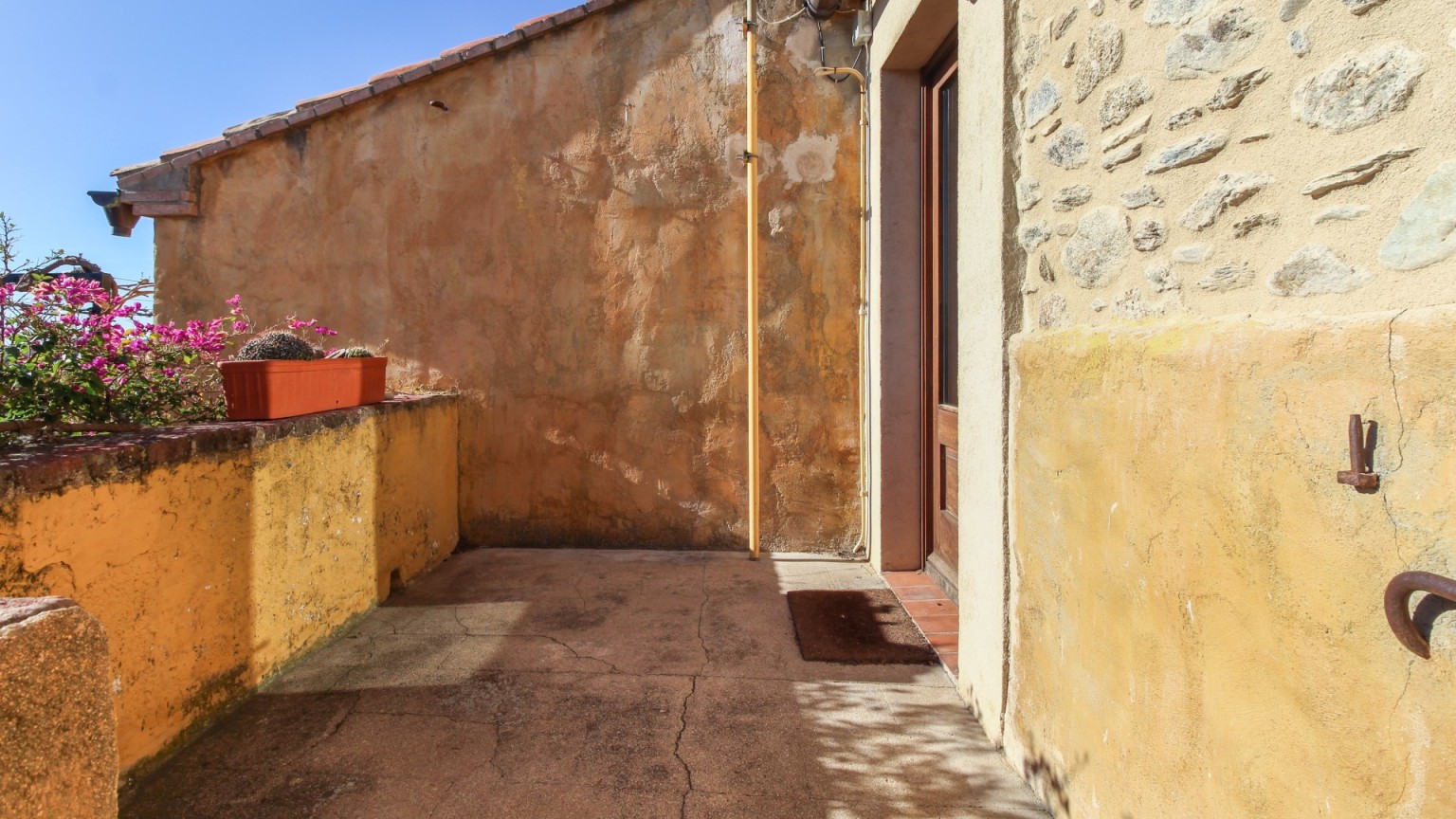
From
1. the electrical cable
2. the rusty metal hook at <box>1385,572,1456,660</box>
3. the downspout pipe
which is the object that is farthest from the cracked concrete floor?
the electrical cable

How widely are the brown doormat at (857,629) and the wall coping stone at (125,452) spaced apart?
2350 millimetres

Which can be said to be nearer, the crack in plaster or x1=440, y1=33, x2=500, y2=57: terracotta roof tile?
the crack in plaster

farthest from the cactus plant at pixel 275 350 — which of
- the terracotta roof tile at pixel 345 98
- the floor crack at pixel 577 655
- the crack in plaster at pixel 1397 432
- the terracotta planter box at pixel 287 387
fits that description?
the crack in plaster at pixel 1397 432

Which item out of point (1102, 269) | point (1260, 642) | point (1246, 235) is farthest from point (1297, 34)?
point (1260, 642)

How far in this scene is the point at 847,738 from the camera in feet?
8.13

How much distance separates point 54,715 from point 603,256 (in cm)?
402

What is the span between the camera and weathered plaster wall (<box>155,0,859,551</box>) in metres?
4.67

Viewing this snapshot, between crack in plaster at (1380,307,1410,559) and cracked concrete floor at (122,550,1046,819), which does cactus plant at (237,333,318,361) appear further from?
crack in plaster at (1380,307,1410,559)

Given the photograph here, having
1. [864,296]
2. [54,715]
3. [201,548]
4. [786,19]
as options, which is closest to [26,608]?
[54,715]

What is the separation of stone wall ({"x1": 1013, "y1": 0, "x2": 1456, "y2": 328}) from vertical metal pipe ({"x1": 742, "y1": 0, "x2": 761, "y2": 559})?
99.0 inches

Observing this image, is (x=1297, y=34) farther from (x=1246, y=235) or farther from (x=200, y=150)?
(x=200, y=150)

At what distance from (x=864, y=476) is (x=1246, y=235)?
11.1 ft

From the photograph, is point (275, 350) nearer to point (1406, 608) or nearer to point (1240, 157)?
point (1240, 157)

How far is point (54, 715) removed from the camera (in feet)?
3.32
